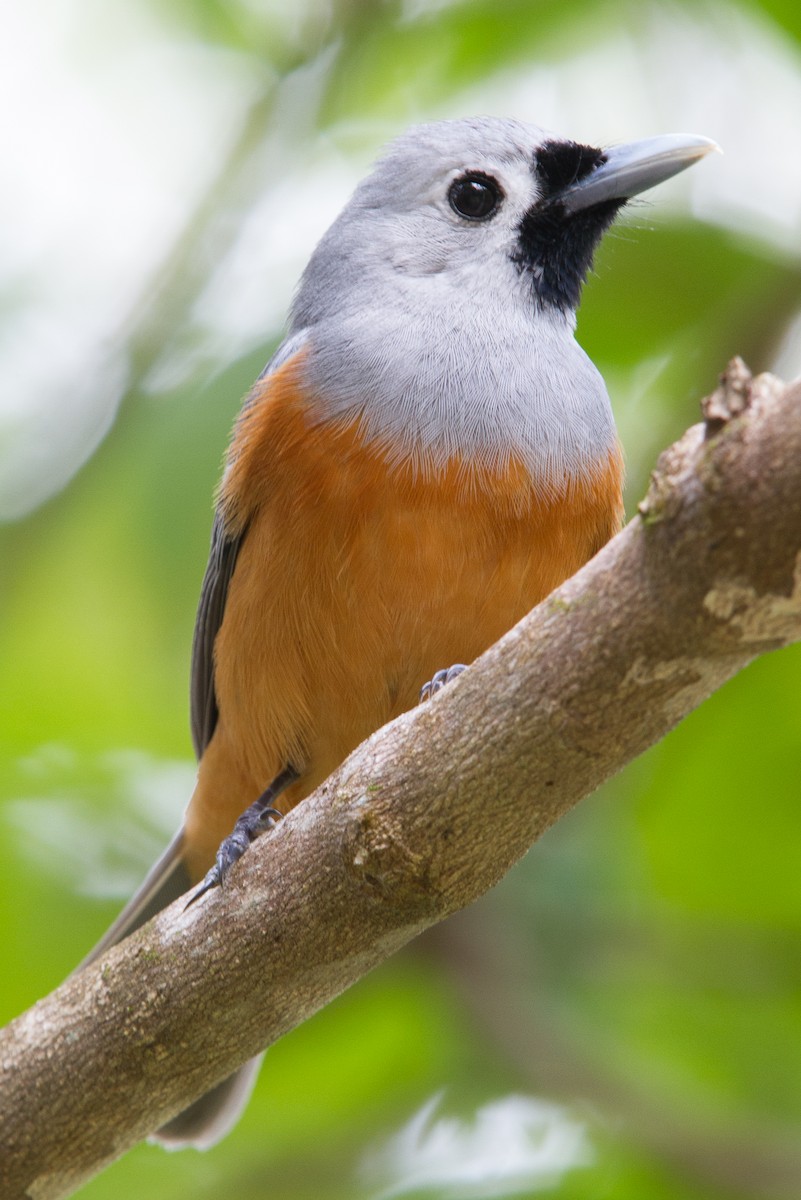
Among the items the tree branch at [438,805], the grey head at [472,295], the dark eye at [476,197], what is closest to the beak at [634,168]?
the grey head at [472,295]

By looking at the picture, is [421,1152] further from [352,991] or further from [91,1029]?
[91,1029]

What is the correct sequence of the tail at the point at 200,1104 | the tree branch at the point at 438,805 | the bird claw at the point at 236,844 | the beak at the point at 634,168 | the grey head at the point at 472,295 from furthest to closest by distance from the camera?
the tail at the point at 200,1104 < the beak at the point at 634,168 < the grey head at the point at 472,295 < the bird claw at the point at 236,844 < the tree branch at the point at 438,805

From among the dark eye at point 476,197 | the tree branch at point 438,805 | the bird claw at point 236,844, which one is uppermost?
the dark eye at point 476,197

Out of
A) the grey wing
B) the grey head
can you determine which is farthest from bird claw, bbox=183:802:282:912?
the grey head

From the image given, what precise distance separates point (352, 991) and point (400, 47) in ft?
13.1

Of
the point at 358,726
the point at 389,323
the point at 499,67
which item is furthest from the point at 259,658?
the point at 499,67

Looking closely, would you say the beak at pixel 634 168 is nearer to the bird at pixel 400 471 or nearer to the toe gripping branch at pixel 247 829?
the bird at pixel 400 471

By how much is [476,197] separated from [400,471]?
5.20 ft

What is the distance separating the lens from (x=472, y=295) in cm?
531

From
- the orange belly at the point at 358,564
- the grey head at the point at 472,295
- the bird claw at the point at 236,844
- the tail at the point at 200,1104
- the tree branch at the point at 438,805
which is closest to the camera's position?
the tree branch at the point at 438,805

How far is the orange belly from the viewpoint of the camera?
4.57 metres

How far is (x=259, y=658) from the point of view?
16.5ft

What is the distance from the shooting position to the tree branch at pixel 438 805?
2.63 meters

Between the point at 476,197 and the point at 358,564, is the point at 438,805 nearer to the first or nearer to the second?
the point at 358,564
